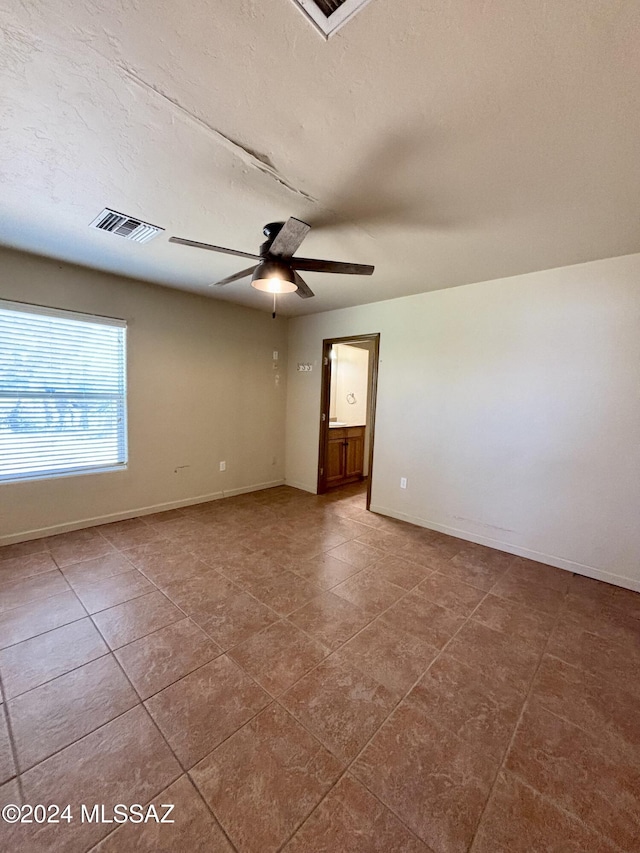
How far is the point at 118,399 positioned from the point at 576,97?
3.82 metres

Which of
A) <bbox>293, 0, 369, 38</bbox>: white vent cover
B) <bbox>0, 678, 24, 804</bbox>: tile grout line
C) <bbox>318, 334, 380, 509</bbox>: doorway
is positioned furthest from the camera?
<bbox>318, 334, 380, 509</bbox>: doorway

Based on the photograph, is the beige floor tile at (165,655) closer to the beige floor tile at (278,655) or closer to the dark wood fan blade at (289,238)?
the beige floor tile at (278,655)

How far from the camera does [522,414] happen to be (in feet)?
9.74

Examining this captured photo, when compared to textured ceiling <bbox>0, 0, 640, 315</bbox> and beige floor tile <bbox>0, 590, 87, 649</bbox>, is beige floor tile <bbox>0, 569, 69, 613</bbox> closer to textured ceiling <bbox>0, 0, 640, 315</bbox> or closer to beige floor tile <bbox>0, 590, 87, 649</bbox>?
beige floor tile <bbox>0, 590, 87, 649</bbox>

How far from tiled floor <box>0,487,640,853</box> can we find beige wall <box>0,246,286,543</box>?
22.7 inches

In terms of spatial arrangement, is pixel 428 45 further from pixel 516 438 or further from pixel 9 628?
pixel 9 628

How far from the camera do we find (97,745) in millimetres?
1306

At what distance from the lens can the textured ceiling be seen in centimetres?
100

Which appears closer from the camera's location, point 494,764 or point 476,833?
point 476,833

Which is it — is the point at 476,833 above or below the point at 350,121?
below

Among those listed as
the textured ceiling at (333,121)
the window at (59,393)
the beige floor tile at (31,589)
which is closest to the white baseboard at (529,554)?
the textured ceiling at (333,121)

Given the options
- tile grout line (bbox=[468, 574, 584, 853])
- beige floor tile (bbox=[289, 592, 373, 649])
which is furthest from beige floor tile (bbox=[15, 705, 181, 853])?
tile grout line (bbox=[468, 574, 584, 853])

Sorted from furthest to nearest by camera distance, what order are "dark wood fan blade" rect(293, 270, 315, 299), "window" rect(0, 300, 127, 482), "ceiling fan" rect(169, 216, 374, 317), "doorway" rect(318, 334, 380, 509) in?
"doorway" rect(318, 334, 380, 509) < "window" rect(0, 300, 127, 482) < "dark wood fan blade" rect(293, 270, 315, 299) < "ceiling fan" rect(169, 216, 374, 317)

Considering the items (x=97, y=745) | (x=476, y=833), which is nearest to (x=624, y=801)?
(x=476, y=833)
